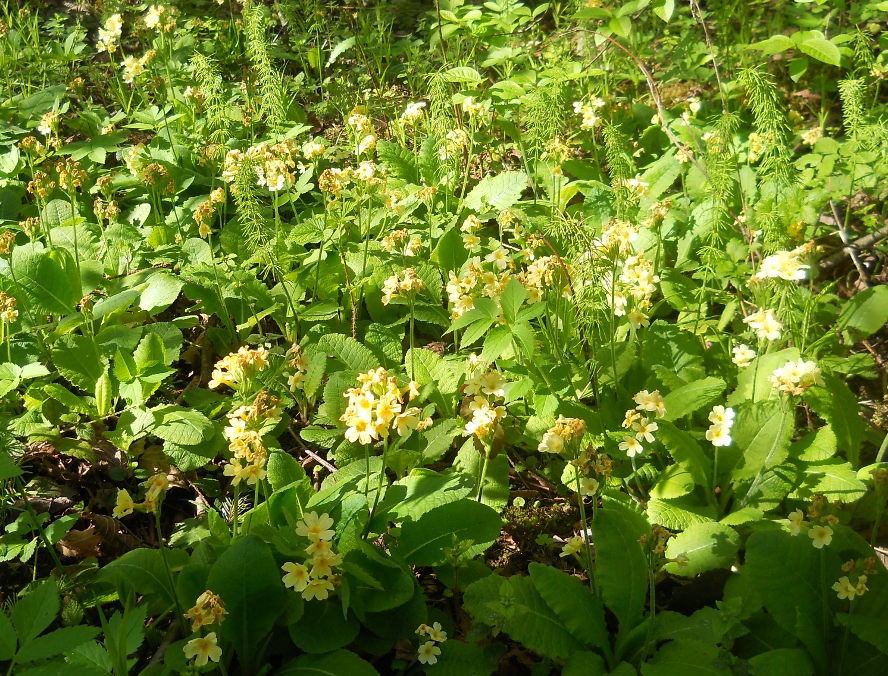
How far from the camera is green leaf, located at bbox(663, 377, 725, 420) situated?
2.33 m

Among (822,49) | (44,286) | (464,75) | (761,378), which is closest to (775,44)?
(822,49)

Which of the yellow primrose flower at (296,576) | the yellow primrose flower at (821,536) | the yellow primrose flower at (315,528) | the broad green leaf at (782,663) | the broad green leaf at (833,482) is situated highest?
the yellow primrose flower at (315,528)

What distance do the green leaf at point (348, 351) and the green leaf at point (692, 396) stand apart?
105cm

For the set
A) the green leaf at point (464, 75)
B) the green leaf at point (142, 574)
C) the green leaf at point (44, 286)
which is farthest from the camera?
the green leaf at point (464, 75)

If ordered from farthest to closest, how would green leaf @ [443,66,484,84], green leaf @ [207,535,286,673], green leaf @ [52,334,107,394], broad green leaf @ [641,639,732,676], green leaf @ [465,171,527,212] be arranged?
green leaf @ [443,66,484,84]
green leaf @ [465,171,527,212]
green leaf @ [52,334,107,394]
green leaf @ [207,535,286,673]
broad green leaf @ [641,639,732,676]

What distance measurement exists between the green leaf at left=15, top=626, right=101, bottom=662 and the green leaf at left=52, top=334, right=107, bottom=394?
129 cm

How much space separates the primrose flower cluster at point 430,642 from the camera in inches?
73.5

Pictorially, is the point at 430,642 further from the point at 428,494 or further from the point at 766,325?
the point at 766,325

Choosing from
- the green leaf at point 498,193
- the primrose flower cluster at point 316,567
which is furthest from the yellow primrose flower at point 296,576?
the green leaf at point 498,193

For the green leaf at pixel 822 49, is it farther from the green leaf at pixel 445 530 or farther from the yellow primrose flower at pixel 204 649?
the yellow primrose flower at pixel 204 649

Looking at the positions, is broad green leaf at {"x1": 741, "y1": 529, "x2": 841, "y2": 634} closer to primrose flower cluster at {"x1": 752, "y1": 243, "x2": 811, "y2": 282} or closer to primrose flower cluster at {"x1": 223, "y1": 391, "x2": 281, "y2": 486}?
primrose flower cluster at {"x1": 752, "y1": 243, "x2": 811, "y2": 282}

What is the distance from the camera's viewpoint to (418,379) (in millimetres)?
2736

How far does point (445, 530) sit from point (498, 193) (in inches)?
74.6

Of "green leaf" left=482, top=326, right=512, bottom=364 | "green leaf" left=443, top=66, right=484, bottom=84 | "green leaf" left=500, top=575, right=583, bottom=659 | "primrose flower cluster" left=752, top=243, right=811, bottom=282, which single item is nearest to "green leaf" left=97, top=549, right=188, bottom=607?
"green leaf" left=500, top=575, right=583, bottom=659
